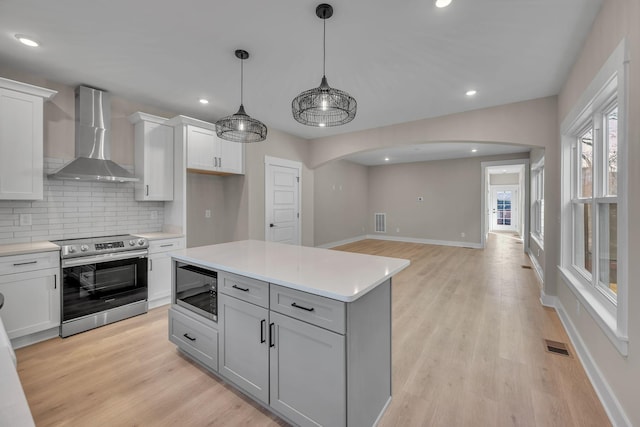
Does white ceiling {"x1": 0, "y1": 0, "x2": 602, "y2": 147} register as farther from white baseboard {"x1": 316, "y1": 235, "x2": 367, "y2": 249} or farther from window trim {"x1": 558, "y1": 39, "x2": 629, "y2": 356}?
white baseboard {"x1": 316, "y1": 235, "x2": 367, "y2": 249}

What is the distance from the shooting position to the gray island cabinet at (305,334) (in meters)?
1.38

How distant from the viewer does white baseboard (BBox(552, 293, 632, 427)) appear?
159cm

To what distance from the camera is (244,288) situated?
69.2 inches

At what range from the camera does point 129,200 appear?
12.0 feet

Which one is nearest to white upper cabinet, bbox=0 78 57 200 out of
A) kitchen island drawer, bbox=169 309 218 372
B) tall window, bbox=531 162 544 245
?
kitchen island drawer, bbox=169 309 218 372

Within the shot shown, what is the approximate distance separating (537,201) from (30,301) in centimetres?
815

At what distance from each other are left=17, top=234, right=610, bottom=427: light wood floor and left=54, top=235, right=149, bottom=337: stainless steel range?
0.14 meters

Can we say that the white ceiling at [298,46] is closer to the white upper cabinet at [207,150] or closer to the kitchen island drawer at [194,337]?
the white upper cabinet at [207,150]

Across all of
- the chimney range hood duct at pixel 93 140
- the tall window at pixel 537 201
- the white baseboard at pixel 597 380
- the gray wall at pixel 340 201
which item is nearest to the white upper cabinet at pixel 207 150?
the chimney range hood duct at pixel 93 140

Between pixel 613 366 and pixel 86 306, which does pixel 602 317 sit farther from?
pixel 86 306

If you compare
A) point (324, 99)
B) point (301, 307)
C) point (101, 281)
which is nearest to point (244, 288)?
point (301, 307)

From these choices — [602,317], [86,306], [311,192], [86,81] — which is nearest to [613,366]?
[602,317]

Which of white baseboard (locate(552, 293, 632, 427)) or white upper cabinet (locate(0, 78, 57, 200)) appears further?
white upper cabinet (locate(0, 78, 57, 200))

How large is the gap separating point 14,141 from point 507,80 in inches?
200
